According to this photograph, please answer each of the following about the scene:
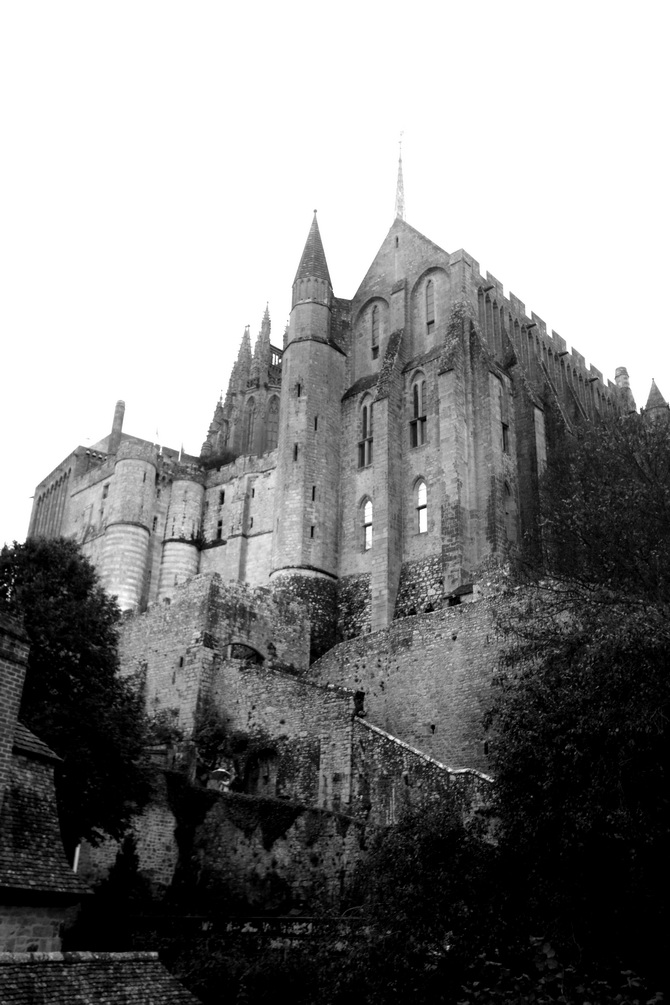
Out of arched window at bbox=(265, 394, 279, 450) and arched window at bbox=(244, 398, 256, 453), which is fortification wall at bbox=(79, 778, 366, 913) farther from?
arched window at bbox=(244, 398, 256, 453)

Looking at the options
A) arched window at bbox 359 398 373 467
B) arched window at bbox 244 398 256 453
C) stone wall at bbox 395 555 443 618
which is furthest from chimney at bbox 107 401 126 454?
stone wall at bbox 395 555 443 618

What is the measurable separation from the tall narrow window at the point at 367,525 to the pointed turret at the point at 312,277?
11.6 meters

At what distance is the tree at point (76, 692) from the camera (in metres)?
22.1

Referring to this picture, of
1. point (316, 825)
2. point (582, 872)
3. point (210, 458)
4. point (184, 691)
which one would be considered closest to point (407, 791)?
point (316, 825)

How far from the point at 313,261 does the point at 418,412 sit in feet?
37.3

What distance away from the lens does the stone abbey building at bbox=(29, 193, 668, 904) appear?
93.9ft

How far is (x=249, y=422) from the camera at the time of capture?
79.9 m

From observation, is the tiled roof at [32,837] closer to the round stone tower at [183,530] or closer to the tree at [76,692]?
the tree at [76,692]

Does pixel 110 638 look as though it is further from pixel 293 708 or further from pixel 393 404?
pixel 393 404

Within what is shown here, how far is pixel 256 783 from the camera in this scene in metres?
29.9

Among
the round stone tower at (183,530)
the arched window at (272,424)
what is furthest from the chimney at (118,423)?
the round stone tower at (183,530)

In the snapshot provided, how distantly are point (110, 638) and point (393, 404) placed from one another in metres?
22.4

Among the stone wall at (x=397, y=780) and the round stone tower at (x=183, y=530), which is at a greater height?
the round stone tower at (x=183, y=530)

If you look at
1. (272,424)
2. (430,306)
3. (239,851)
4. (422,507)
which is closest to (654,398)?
→ (430,306)
